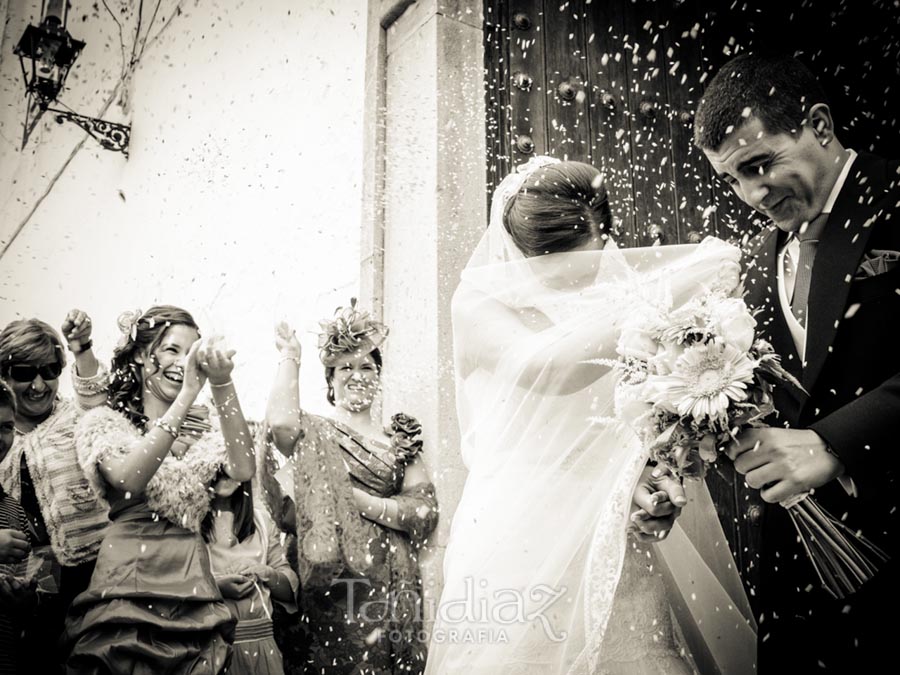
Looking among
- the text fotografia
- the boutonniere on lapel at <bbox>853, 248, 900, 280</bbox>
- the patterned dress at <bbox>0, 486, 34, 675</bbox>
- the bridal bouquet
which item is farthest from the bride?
the patterned dress at <bbox>0, 486, 34, 675</bbox>

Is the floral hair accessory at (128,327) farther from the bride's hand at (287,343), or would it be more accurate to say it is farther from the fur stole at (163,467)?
the bride's hand at (287,343)

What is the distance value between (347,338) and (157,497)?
39.8 inches

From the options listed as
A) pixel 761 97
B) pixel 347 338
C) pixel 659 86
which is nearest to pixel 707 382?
pixel 761 97

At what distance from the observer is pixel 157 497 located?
107 inches

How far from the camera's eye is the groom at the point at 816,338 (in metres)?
1.62

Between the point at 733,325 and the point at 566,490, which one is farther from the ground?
the point at 733,325

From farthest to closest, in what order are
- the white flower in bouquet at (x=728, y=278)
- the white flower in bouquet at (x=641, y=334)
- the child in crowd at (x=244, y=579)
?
the child in crowd at (x=244, y=579) → the white flower in bouquet at (x=728, y=278) → the white flower in bouquet at (x=641, y=334)

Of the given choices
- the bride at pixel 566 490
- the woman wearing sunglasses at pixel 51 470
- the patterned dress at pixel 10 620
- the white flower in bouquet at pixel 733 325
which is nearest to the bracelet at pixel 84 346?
the woman wearing sunglasses at pixel 51 470

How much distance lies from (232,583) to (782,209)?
227 cm

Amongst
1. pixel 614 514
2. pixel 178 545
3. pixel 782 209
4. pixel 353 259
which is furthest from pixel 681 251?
pixel 353 259

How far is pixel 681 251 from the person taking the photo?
6.97 feet

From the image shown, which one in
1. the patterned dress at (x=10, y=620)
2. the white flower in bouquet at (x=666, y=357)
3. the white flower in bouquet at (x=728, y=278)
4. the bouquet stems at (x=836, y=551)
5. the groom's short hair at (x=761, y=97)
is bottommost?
the patterned dress at (x=10, y=620)

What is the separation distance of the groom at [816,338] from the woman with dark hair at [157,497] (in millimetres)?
Result: 1749

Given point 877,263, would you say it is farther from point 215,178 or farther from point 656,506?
point 215,178
